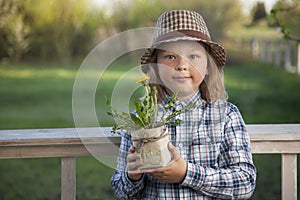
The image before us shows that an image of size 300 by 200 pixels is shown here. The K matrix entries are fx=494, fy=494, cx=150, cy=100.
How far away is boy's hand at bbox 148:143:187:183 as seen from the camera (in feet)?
3.82

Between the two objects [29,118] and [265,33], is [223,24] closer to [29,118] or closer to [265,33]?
[265,33]

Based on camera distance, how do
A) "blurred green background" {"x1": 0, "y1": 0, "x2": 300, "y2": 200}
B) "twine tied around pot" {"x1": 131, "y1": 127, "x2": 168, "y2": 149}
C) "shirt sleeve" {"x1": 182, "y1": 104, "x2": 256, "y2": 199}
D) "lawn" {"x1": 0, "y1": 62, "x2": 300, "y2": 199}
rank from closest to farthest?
"twine tied around pot" {"x1": 131, "y1": 127, "x2": 168, "y2": 149} → "shirt sleeve" {"x1": 182, "y1": 104, "x2": 256, "y2": 199} → "lawn" {"x1": 0, "y1": 62, "x2": 300, "y2": 199} → "blurred green background" {"x1": 0, "y1": 0, "x2": 300, "y2": 200}

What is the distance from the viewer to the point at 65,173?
1.41 m

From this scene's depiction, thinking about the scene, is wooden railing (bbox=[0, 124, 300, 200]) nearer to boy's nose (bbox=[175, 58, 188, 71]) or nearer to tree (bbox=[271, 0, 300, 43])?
boy's nose (bbox=[175, 58, 188, 71])

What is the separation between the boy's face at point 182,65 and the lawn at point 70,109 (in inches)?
60.0

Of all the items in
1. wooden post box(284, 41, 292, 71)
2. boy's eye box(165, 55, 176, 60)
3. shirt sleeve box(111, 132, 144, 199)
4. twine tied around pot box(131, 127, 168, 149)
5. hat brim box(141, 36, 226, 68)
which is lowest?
shirt sleeve box(111, 132, 144, 199)

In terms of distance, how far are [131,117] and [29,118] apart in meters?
5.22

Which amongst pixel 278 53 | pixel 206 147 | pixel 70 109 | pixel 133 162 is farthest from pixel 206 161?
pixel 278 53

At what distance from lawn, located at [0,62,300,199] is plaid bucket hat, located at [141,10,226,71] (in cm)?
151

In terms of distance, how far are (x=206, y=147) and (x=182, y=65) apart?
0.23 m

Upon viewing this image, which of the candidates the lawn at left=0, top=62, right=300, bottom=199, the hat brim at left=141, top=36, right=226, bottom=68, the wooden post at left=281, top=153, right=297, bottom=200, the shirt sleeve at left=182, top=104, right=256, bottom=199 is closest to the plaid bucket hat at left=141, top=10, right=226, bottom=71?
the hat brim at left=141, top=36, right=226, bottom=68

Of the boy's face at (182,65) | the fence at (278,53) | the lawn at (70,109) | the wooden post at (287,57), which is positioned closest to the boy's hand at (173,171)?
the boy's face at (182,65)

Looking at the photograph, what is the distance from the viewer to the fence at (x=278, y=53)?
706 centimetres

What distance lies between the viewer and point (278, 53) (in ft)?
25.4
